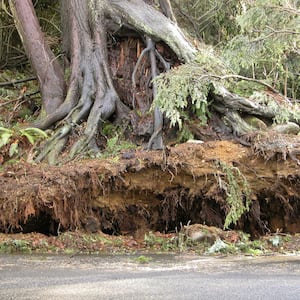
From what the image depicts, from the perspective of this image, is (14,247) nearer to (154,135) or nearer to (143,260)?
(143,260)

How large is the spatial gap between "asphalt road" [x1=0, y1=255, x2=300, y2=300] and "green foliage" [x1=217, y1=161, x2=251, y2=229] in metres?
2.27

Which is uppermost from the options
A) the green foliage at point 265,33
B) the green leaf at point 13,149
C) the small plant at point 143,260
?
the green foliage at point 265,33

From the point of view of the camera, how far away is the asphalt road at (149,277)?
436 cm

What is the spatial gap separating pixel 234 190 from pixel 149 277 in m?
4.65

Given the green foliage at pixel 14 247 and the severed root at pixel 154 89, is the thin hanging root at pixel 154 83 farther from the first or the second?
the green foliage at pixel 14 247

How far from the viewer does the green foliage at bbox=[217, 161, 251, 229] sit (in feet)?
31.3

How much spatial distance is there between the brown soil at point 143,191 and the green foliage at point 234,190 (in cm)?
10

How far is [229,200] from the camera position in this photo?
957cm

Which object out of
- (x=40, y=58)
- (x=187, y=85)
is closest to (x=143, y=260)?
(x=187, y=85)

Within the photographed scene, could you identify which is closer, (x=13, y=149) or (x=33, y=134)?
(x=13, y=149)

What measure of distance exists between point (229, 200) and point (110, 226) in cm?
244

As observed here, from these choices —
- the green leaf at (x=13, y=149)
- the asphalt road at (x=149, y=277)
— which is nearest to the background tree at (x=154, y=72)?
the green leaf at (x=13, y=149)

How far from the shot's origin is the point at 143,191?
10.1 meters

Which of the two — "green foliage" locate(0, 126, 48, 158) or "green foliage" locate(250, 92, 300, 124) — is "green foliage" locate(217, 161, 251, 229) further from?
"green foliage" locate(0, 126, 48, 158)
